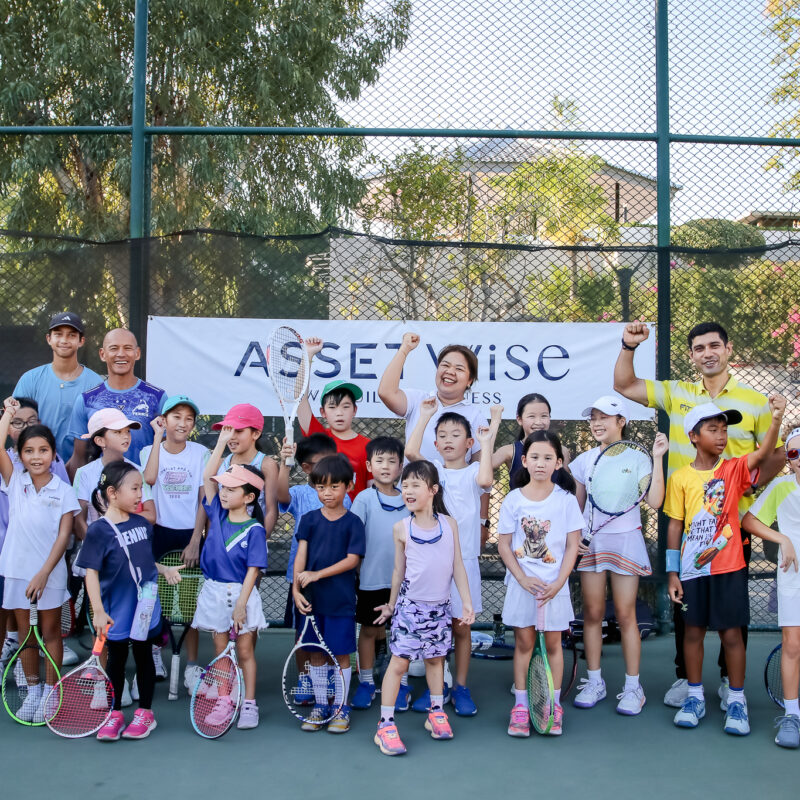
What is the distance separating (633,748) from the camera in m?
→ 3.55

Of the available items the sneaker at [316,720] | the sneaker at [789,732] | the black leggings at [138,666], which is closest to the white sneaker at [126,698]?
the black leggings at [138,666]

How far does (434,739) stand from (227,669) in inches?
35.7

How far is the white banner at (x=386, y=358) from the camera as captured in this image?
5.02 m

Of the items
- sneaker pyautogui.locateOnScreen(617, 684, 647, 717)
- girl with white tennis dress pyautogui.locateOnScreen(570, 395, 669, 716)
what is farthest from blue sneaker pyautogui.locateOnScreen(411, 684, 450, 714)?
sneaker pyautogui.locateOnScreen(617, 684, 647, 717)

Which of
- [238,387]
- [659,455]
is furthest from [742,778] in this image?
[238,387]

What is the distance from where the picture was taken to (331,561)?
3.80 metres

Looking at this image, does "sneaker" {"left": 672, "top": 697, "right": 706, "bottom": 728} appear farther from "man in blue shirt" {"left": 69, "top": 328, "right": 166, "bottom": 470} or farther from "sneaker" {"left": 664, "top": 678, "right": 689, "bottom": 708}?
"man in blue shirt" {"left": 69, "top": 328, "right": 166, "bottom": 470}

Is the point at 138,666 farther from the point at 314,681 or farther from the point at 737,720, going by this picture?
the point at 737,720

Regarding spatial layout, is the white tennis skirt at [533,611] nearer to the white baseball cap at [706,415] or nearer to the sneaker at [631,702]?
the sneaker at [631,702]

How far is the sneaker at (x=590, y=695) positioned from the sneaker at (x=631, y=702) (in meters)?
0.09

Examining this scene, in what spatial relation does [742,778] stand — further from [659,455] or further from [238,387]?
[238,387]

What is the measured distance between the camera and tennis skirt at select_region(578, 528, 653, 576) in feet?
13.3

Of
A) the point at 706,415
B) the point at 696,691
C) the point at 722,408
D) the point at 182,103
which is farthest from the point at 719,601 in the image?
the point at 182,103

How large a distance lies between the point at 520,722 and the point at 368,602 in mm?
868
